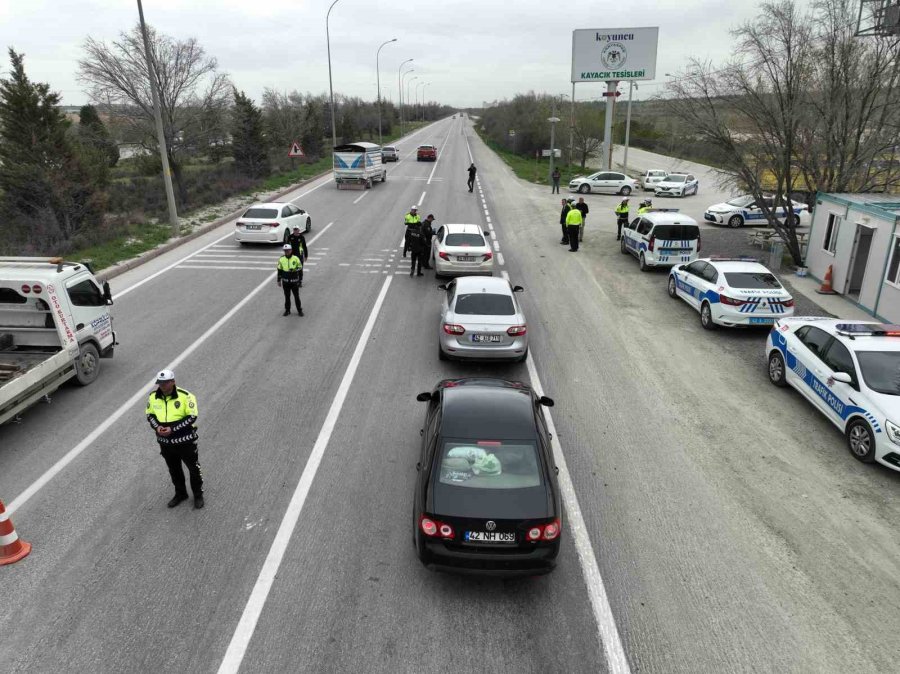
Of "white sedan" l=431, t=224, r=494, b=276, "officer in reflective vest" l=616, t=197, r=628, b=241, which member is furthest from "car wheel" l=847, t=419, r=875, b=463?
"officer in reflective vest" l=616, t=197, r=628, b=241

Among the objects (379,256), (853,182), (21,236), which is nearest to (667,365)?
(379,256)

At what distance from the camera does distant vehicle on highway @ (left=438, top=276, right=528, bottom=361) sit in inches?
400

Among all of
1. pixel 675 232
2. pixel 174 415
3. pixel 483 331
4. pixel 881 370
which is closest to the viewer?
pixel 174 415

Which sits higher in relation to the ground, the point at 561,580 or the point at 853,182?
the point at 853,182

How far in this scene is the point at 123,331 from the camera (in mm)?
12477

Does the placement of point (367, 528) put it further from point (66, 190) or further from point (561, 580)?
point (66, 190)

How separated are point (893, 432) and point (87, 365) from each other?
11715 millimetres

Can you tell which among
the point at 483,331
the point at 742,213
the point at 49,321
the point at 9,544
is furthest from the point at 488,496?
A: the point at 742,213

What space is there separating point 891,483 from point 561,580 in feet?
15.9

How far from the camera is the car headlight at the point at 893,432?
7.45 metres

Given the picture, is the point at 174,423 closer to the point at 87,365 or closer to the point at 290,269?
the point at 87,365

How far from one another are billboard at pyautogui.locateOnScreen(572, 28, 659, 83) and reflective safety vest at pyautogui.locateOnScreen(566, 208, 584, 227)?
94.2ft

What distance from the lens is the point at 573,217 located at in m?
19.5

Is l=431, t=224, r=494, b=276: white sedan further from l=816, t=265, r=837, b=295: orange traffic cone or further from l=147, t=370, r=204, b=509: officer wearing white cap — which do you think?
l=147, t=370, r=204, b=509: officer wearing white cap
